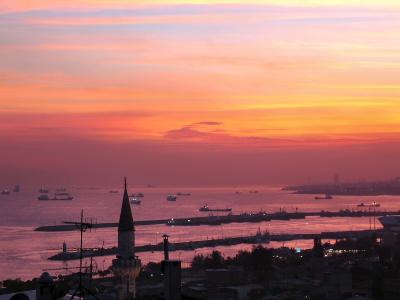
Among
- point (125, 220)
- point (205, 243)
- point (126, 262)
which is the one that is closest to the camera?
point (126, 262)

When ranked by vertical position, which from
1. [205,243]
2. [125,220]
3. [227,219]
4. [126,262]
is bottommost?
[126,262]

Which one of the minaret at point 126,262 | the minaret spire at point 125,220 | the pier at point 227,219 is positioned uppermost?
the pier at point 227,219

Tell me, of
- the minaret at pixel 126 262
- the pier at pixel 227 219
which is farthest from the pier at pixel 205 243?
the minaret at pixel 126 262

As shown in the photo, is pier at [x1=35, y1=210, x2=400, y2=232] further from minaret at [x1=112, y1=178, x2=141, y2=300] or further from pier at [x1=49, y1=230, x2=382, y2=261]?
minaret at [x1=112, y1=178, x2=141, y2=300]

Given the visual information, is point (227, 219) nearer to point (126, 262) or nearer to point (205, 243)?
point (205, 243)

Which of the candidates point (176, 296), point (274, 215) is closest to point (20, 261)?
point (176, 296)

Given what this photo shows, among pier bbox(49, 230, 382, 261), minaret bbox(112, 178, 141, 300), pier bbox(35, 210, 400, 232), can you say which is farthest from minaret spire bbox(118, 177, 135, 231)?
pier bbox(35, 210, 400, 232)

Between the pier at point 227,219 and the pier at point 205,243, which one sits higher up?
the pier at point 227,219

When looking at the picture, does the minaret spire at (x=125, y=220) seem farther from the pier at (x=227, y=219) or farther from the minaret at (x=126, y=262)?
the pier at (x=227, y=219)

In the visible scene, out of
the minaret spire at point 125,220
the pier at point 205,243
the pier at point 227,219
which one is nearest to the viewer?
the minaret spire at point 125,220

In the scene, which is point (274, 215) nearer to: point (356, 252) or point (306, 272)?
point (356, 252)

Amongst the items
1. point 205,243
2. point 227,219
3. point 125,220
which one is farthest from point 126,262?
point 227,219
